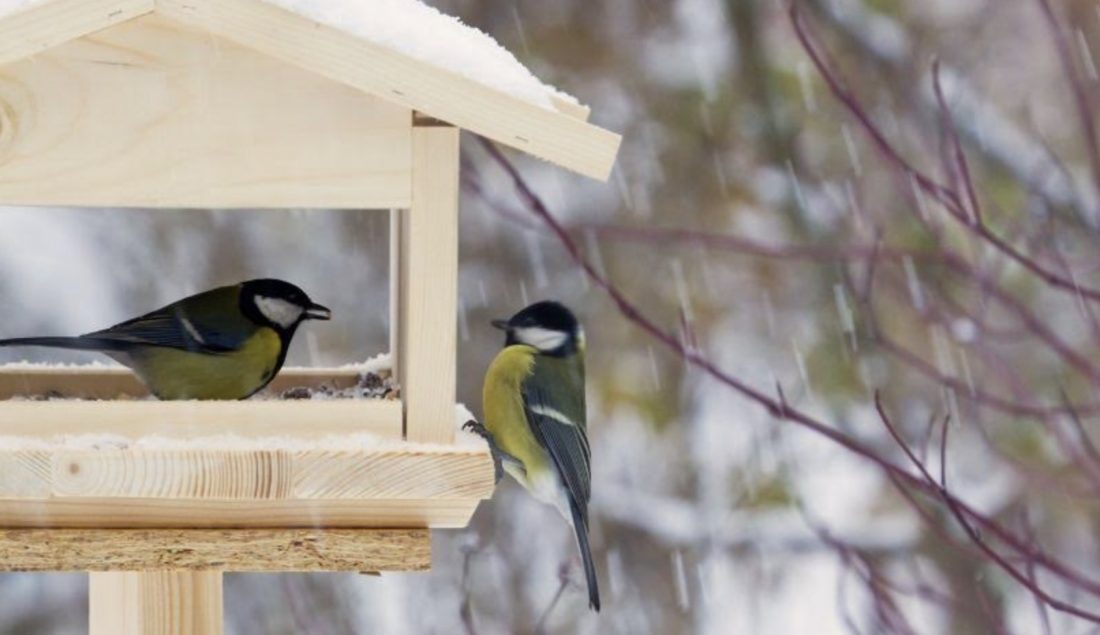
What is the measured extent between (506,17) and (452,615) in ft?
7.31

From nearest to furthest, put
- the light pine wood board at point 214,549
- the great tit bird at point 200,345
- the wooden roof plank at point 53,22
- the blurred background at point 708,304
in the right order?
the wooden roof plank at point 53,22 → the light pine wood board at point 214,549 → the great tit bird at point 200,345 → the blurred background at point 708,304

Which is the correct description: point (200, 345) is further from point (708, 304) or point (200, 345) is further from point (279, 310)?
point (708, 304)

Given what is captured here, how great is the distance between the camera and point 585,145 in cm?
255

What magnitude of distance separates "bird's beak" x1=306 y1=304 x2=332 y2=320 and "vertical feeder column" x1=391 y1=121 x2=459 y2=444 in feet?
1.97

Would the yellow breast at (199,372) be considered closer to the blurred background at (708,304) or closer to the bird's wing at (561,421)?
the bird's wing at (561,421)

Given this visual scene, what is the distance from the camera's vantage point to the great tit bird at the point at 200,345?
3006mm

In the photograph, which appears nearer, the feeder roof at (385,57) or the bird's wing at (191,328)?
the feeder roof at (385,57)

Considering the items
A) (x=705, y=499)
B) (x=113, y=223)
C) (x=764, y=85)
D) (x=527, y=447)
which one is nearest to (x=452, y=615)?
(x=705, y=499)

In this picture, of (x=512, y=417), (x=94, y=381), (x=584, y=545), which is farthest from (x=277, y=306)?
(x=584, y=545)

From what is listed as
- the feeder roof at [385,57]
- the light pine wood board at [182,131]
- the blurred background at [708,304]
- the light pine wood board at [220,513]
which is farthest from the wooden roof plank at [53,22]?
the blurred background at [708,304]

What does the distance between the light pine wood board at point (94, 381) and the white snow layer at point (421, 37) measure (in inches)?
35.8

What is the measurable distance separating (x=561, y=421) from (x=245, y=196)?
→ 1.25 m

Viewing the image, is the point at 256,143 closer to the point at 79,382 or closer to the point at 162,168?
the point at 162,168

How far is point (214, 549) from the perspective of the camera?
2.53 m
